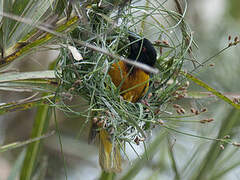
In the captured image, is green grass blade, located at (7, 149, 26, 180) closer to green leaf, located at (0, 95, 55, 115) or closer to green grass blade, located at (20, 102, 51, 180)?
green grass blade, located at (20, 102, 51, 180)

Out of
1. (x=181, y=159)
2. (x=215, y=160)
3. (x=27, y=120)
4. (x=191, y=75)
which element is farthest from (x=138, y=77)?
(x=27, y=120)

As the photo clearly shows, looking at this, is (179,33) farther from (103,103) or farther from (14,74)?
(14,74)

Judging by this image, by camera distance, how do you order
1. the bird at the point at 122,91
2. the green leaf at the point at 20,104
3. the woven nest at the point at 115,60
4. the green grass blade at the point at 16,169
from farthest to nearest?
the green grass blade at the point at 16,169, the bird at the point at 122,91, the green leaf at the point at 20,104, the woven nest at the point at 115,60

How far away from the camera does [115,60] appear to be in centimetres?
158

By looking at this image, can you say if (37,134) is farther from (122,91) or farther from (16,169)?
(122,91)

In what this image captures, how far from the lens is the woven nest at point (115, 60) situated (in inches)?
61.5

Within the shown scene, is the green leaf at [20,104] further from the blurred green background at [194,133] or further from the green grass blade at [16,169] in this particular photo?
the green grass blade at [16,169]

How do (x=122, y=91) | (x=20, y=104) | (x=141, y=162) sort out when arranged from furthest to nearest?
1. (x=141, y=162)
2. (x=122, y=91)
3. (x=20, y=104)

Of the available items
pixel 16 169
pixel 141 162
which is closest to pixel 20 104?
pixel 16 169

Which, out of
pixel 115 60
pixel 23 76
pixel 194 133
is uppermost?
pixel 115 60

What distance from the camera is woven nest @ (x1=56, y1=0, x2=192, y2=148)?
61.5 inches

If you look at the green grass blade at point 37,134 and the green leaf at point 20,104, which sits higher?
the green leaf at point 20,104

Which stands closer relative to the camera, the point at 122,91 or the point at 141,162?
the point at 122,91

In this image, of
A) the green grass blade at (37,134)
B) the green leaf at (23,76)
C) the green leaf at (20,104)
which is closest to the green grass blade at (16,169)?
the green grass blade at (37,134)
